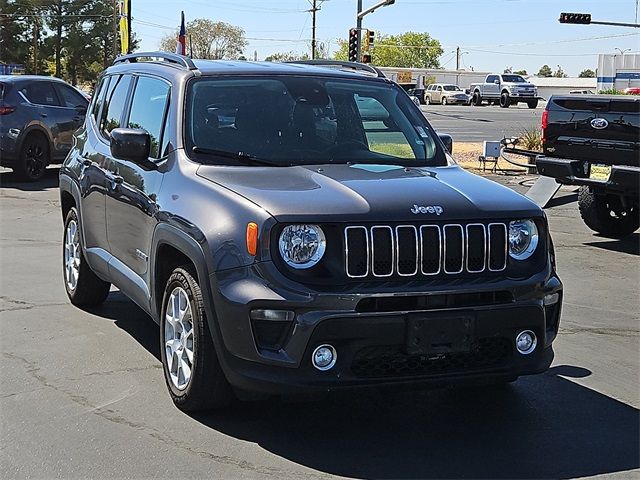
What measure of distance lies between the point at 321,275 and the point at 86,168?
121 inches

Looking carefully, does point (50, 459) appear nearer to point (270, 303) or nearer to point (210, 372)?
point (210, 372)

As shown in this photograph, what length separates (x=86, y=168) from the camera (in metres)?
6.95

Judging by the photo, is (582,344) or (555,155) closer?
(582,344)

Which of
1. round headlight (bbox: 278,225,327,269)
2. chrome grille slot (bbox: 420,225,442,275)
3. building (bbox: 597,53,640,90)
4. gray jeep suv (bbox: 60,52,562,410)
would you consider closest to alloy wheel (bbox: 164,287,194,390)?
gray jeep suv (bbox: 60,52,562,410)

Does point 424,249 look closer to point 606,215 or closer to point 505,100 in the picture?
point 606,215

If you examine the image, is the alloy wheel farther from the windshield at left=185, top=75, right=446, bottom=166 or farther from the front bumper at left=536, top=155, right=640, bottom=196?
the front bumper at left=536, top=155, right=640, bottom=196

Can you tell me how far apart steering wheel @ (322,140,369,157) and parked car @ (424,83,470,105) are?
65016 mm

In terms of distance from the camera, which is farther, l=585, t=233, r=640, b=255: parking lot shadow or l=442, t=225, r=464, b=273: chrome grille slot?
l=585, t=233, r=640, b=255: parking lot shadow

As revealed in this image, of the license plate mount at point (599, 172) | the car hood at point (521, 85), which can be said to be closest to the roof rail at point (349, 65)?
the license plate mount at point (599, 172)

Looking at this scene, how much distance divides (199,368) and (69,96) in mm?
13151

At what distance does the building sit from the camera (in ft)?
236

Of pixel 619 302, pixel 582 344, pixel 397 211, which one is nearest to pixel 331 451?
pixel 397 211

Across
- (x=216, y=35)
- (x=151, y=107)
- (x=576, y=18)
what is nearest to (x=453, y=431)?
(x=151, y=107)

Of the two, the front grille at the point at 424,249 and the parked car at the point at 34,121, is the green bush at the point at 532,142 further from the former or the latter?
the front grille at the point at 424,249
